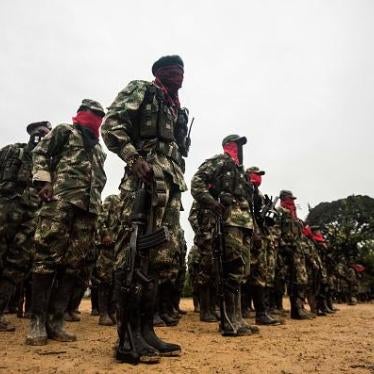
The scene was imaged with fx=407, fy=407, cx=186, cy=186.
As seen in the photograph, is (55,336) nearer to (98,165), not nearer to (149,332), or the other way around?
(149,332)

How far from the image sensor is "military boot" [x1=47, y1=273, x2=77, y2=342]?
13.3ft

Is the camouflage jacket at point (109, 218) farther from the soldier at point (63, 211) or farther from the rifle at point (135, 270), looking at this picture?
the rifle at point (135, 270)

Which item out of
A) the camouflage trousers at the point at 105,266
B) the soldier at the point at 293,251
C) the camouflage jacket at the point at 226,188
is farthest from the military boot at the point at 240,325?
the soldier at the point at 293,251

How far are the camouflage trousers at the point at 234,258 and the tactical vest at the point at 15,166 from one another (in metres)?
2.64

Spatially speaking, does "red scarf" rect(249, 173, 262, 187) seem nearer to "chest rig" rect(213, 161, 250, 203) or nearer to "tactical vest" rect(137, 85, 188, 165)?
"chest rig" rect(213, 161, 250, 203)

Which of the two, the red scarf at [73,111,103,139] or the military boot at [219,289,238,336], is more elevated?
the red scarf at [73,111,103,139]

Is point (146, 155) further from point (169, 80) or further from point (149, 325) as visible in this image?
point (149, 325)

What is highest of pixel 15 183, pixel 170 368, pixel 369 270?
pixel 369 270

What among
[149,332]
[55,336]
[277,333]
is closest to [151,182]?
[149,332]

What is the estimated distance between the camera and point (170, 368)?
2.75m

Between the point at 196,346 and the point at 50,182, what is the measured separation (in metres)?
2.18

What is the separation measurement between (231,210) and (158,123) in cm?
194

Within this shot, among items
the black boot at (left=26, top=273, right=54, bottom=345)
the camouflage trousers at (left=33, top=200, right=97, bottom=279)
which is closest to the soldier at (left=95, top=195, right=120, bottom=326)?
the camouflage trousers at (left=33, top=200, right=97, bottom=279)

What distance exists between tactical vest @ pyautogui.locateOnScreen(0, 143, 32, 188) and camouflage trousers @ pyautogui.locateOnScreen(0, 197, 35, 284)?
0.76 feet
